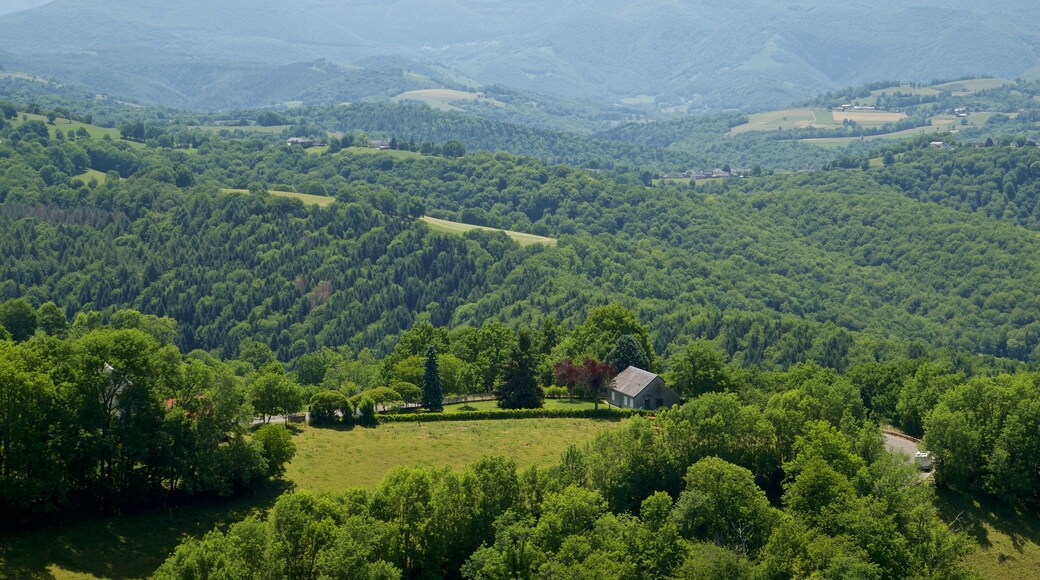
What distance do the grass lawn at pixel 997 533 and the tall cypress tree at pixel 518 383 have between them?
1231 inches

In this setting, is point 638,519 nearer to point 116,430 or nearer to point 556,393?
point 116,430

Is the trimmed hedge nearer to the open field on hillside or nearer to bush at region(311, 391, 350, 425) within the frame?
the open field on hillside

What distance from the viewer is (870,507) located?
63.3 m

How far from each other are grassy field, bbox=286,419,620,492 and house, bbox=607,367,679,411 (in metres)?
5.09

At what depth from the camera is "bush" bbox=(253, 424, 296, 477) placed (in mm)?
66688

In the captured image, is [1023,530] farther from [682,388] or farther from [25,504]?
[25,504]

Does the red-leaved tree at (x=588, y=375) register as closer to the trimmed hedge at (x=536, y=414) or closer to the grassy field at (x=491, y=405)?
the grassy field at (x=491, y=405)

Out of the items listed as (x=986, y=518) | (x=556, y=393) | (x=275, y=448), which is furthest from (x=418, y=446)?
(x=986, y=518)

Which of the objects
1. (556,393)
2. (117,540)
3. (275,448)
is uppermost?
(275,448)

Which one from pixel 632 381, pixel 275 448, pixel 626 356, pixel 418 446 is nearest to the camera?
pixel 275 448

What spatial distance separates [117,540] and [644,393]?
4287cm

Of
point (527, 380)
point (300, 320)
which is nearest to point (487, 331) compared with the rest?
point (527, 380)

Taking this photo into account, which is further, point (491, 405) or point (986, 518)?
point (491, 405)

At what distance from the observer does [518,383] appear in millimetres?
88125
